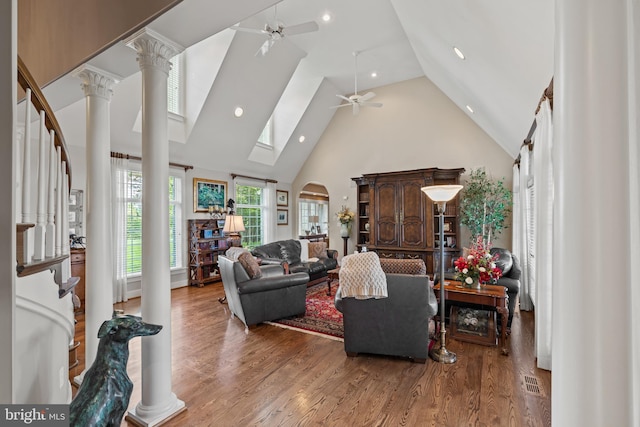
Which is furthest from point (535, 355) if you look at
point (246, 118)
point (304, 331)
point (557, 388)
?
point (246, 118)

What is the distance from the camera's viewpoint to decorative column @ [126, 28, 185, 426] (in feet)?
6.90

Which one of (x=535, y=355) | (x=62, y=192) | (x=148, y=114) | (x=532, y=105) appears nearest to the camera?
(x=62, y=192)

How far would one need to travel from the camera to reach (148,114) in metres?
2.13

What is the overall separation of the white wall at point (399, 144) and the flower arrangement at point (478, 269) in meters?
3.63

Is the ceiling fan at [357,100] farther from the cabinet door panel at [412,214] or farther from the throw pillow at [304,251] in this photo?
the throw pillow at [304,251]

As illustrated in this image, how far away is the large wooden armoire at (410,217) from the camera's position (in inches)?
254

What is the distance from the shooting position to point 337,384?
256 cm

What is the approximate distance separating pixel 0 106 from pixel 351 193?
741 cm

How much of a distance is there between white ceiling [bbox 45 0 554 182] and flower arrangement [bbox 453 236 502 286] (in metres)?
1.74

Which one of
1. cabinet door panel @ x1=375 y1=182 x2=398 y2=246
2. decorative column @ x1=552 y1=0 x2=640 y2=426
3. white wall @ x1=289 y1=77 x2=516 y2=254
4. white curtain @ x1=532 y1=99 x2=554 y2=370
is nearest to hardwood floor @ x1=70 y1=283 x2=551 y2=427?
white curtain @ x1=532 y1=99 x2=554 y2=370

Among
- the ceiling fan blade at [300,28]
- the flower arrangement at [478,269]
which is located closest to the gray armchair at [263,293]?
the flower arrangement at [478,269]

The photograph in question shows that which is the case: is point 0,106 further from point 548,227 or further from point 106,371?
point 548,227

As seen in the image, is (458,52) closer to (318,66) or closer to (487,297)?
(487,297)

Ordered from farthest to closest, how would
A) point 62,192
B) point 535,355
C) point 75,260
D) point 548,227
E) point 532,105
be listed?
1. point 75,260
2. point 532,105
3. point 535,355
4. point 548,227
5. point 62,192
